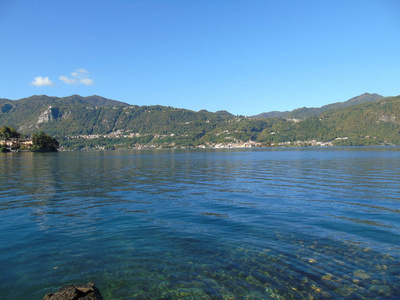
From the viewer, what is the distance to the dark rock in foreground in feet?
19.8

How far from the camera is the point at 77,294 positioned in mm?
6184

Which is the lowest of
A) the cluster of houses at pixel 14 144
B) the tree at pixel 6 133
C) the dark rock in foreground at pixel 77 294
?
the dark rock in foreground at pixel 77 294

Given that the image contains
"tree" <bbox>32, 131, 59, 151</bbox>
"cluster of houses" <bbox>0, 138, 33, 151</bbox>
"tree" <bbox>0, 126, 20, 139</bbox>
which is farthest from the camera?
"tree" <bbox>0, 126, 20, 139</bbox>

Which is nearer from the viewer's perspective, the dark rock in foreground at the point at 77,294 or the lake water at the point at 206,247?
the dark rock in foreground at the point at 77,294

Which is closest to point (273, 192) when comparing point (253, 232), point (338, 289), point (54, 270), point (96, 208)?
point (253, 232)

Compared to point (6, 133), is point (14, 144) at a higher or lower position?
lower

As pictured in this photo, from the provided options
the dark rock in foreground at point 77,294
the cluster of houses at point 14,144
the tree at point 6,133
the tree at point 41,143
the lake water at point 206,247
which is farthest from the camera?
the tree at point 6,133

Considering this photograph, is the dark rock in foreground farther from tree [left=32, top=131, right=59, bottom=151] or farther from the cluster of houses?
the cluster of houses

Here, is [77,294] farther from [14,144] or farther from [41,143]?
[14,144]

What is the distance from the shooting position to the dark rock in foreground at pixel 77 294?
605 centimetres

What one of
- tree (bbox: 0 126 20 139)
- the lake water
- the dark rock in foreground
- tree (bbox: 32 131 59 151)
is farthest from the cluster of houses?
the dark rock in foreground

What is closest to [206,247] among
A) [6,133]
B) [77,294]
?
[77,294]

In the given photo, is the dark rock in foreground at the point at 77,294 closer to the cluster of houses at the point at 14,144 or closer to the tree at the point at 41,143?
the tree at the point at 41,143

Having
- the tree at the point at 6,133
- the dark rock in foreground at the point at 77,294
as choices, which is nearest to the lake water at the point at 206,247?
the dark rock in foreground at the point at 77,294
